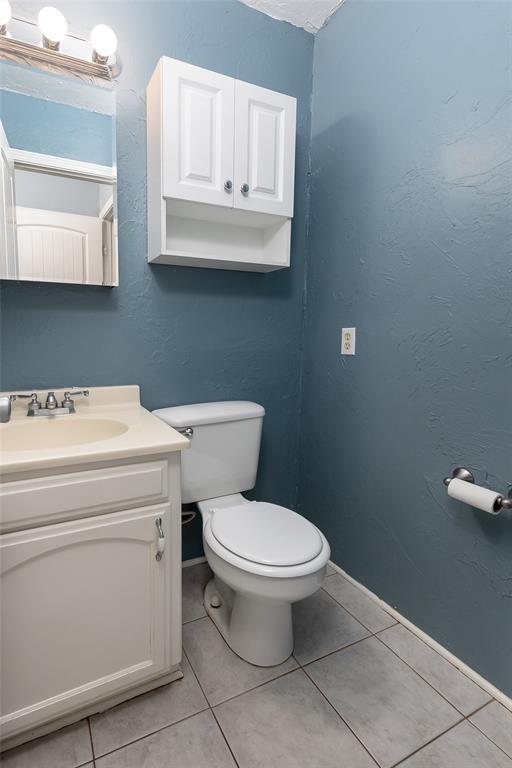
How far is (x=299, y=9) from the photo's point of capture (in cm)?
163

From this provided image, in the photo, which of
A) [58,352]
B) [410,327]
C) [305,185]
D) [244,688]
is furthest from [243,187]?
[244,688]

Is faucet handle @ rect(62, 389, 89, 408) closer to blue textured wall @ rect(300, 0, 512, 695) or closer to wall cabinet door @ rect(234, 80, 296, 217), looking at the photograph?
wall cabinet door @ rect(234, 80, 296, 217)

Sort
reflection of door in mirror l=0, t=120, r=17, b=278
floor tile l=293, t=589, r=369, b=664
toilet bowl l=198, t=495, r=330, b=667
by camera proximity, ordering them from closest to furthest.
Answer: toilet bowl l=198, t=495, r=330, b=667 < reflection of door in mirror l=0, t=120, r=17, b=278 < floor tile l=293, t=589, r=369, b=664

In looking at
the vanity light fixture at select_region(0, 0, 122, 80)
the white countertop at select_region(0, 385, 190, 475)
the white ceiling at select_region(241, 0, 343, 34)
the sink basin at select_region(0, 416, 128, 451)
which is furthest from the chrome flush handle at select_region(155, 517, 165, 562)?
the white ceiling at select_region(241, 0, 343, 34)

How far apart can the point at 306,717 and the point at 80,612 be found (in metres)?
0.70

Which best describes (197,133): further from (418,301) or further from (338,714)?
(338,714)

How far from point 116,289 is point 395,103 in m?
1.20

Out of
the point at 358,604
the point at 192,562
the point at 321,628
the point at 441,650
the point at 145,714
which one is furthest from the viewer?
the point at 192,562

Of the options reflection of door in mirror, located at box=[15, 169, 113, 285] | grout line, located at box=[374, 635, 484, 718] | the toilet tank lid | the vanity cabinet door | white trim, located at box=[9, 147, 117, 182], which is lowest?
grout line, located at box=[374, 635, 484, 718]

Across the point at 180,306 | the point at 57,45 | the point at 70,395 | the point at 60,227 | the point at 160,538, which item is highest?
the point at 57,45

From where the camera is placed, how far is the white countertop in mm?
904

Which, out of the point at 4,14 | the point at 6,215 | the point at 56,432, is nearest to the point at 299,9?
the point at 4,14

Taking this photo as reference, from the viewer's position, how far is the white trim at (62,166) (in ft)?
4.22

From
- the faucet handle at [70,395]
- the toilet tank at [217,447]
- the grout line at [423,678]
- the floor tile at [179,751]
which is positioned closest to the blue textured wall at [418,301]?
the grout line at [423,678]
